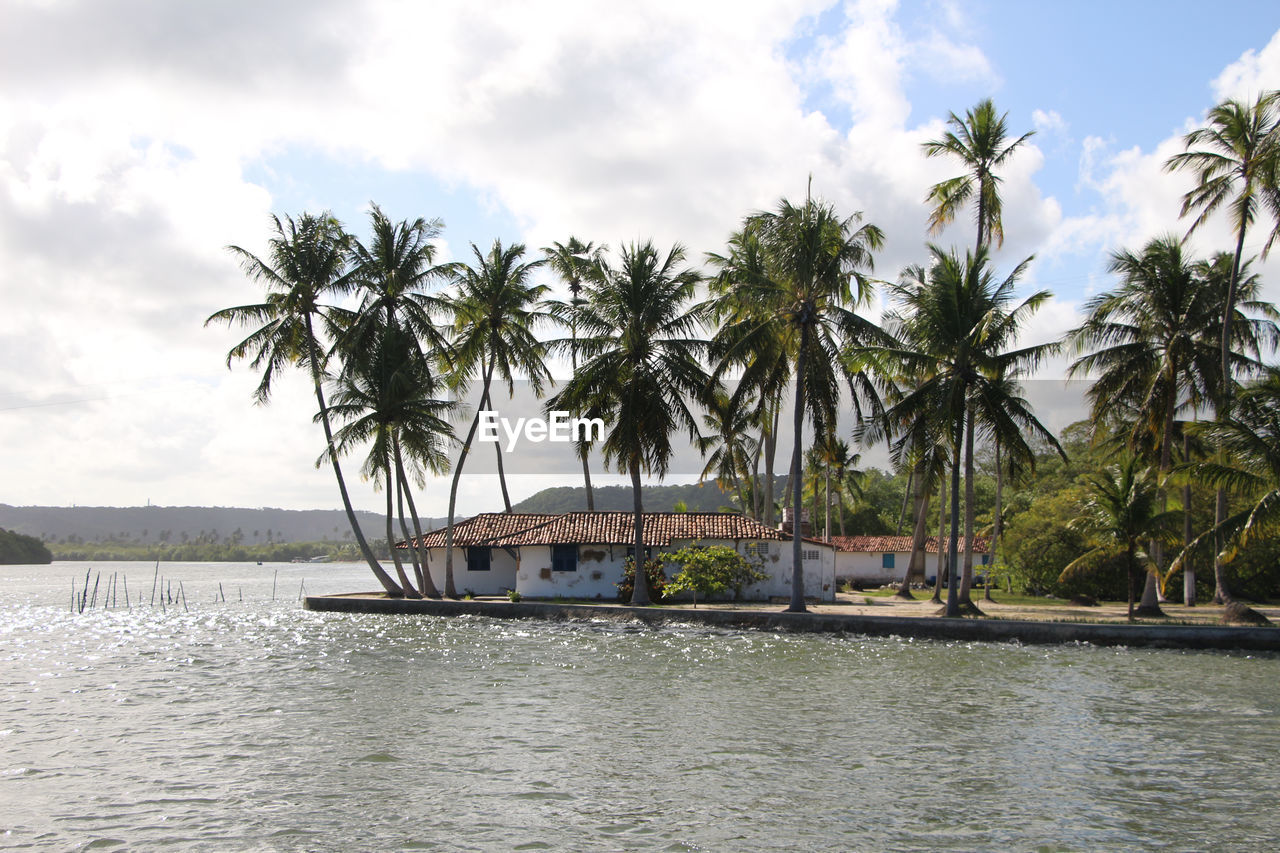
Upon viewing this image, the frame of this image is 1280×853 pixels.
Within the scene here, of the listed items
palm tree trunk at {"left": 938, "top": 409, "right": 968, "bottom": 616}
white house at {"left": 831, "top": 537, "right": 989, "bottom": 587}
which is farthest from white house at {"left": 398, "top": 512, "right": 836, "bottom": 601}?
white house at {"left": 831, "top": 537, "right": 989, "bottom": 587}

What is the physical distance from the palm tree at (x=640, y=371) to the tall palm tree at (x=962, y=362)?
682cm

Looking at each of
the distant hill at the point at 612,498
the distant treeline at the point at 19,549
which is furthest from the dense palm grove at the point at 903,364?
the distant treeline at the point at 19,549

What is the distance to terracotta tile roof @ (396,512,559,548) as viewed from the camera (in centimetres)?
3703

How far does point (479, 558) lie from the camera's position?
37.4 meters

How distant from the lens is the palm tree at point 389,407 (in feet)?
113

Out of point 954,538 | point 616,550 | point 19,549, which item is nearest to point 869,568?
point 616,550

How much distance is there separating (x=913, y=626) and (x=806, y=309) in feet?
31.1

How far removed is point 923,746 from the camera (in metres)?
12.4

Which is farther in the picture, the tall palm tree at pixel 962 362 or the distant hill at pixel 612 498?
the distant hill at pixel 612 498

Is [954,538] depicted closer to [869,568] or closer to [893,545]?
[893,545]

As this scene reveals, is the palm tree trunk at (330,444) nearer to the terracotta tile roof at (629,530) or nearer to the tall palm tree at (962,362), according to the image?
the terracotta tile roof at (629,530)

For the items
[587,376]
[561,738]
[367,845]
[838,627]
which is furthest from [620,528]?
[367,845]

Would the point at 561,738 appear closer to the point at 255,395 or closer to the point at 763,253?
the point at 763,253

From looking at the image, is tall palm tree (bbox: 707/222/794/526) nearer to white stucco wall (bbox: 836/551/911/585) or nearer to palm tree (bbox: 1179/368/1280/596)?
palm tree (bbox: 1179/368/1280/596)
